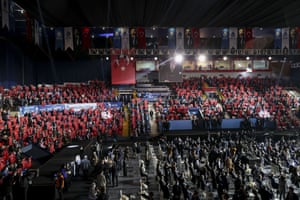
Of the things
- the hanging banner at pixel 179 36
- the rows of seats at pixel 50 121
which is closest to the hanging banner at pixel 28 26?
the rows of seats at pixel 50 121

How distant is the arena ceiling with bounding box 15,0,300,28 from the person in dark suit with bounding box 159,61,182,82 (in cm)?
920

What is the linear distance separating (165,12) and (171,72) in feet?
44.5

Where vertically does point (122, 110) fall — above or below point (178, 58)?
below

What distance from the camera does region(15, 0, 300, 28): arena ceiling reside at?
14.4m

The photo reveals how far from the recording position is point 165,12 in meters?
17.0

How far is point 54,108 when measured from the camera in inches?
898

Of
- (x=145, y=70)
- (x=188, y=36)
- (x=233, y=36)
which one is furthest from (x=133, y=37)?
(x=145, y=70)

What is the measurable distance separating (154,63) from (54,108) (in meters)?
14.2

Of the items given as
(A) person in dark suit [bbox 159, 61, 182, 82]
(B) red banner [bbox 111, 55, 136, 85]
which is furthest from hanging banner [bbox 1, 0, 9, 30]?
(A) person in dark suit [bbox 159, 61, 182, 82]

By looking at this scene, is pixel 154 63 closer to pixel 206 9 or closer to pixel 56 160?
pixel 206 9

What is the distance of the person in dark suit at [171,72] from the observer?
30.3 meters

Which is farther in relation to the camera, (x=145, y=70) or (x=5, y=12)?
(x=145, y=70)

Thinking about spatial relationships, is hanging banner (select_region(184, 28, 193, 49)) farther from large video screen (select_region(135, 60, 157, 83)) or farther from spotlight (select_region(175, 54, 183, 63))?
large video screen (select_region(135, 60, 157, 83))

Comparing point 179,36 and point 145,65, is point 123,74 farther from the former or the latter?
point 179,36
